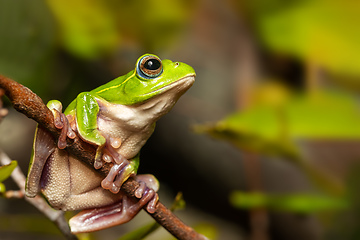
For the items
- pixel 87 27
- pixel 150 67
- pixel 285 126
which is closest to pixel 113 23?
pixel 87 27

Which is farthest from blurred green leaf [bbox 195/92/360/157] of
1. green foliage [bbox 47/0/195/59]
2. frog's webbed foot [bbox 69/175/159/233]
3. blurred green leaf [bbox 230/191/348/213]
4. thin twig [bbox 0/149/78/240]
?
green foliage [bbox 47/0/195/59]

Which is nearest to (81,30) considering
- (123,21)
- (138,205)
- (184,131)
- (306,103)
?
(123,21)

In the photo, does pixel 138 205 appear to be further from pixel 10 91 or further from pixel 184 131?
pixel 184 131

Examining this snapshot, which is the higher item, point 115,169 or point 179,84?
point 179,84

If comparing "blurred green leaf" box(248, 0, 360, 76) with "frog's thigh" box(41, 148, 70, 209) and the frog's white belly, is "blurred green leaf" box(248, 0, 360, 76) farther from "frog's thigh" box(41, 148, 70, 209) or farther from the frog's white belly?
"frog's thigh" box(41, 148, 70, 209)

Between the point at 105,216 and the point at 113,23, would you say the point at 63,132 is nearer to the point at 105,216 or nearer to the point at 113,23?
the point at 105,216

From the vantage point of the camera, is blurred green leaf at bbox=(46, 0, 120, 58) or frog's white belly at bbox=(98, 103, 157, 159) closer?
frog's white belly at bbox=(98, 103, 157, 159)
